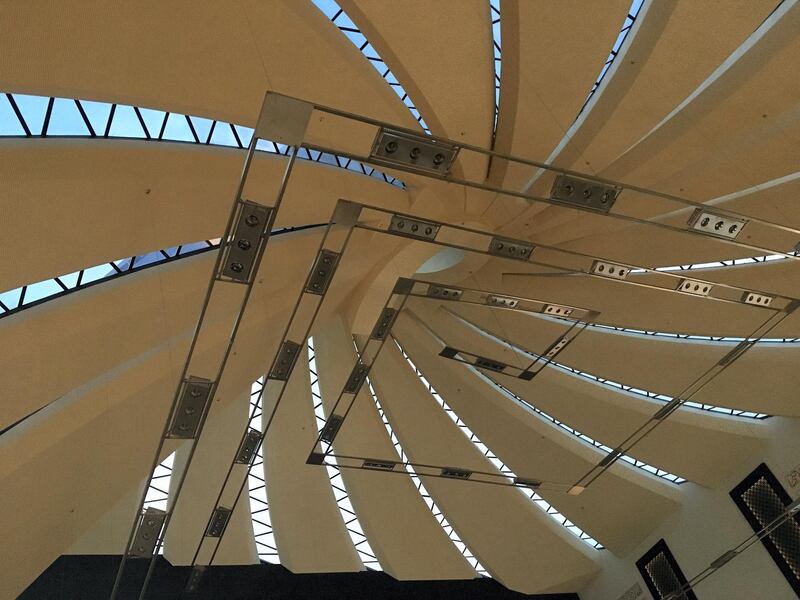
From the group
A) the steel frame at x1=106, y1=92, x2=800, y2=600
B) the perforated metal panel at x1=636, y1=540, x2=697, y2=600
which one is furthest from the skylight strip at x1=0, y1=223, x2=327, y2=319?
the perforated metal panel at x1=636, y1=540, x2=697, y2=600

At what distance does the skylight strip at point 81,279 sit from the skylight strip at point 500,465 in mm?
8323

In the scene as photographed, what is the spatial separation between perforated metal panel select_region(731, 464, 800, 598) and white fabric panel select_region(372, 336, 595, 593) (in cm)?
658

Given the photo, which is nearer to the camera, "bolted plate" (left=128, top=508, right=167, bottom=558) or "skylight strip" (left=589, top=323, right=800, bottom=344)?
"bolted plate" (left=128, top=508, right=167, bottom=558)

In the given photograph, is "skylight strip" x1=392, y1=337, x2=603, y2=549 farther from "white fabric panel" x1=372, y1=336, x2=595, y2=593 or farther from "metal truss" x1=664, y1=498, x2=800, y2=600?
"metal truss" x1=664, y1=498, x2=800, y2=600

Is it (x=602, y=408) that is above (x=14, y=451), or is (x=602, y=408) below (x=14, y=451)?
above

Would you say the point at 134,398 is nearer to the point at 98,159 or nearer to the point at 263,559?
the point at 98,159

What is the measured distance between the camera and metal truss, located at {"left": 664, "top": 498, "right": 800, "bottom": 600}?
1827 centimetres

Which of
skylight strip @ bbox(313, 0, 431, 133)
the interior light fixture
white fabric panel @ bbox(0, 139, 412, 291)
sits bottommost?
the interior light fixture

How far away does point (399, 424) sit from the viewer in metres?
22.7

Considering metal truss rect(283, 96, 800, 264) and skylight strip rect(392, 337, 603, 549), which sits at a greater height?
skylight strip rect(392, 337, 603, 549)

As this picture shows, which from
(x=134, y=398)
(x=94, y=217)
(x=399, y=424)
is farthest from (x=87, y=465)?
(x=399, y=424)

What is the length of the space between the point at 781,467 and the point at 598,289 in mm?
8748

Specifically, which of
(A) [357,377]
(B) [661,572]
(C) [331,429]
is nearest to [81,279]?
(A) [357,377]

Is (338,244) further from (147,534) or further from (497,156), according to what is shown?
(497,156)
